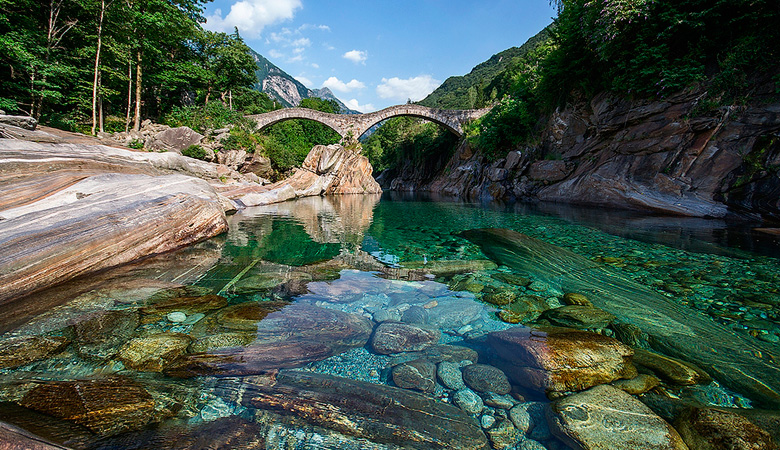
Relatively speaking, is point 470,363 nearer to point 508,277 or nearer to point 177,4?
point 508,277

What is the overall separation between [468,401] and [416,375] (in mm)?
406

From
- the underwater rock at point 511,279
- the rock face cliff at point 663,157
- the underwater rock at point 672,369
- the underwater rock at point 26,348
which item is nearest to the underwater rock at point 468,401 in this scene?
the underwater rock at point 672,369

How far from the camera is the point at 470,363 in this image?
2.45 m

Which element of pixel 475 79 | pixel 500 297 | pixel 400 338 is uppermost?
pixel 475 79

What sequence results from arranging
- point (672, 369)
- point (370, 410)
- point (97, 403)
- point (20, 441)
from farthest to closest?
point (672, 369) < point (370, 410) < point (97, 403) < point (20, 441)

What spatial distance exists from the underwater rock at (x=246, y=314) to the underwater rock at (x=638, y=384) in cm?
294

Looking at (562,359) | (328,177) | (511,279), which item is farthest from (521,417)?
(328,177)

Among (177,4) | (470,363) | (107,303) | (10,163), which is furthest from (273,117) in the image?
(470,363)

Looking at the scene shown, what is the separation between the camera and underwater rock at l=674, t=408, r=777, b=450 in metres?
1.51

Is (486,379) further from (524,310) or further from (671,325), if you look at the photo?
(671,325)

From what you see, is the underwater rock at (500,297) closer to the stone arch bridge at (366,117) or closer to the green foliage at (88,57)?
the green foliage at (88,57)

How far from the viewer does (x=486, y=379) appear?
87.6 inches

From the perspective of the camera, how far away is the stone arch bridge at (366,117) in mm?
32219

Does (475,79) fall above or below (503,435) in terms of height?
above
